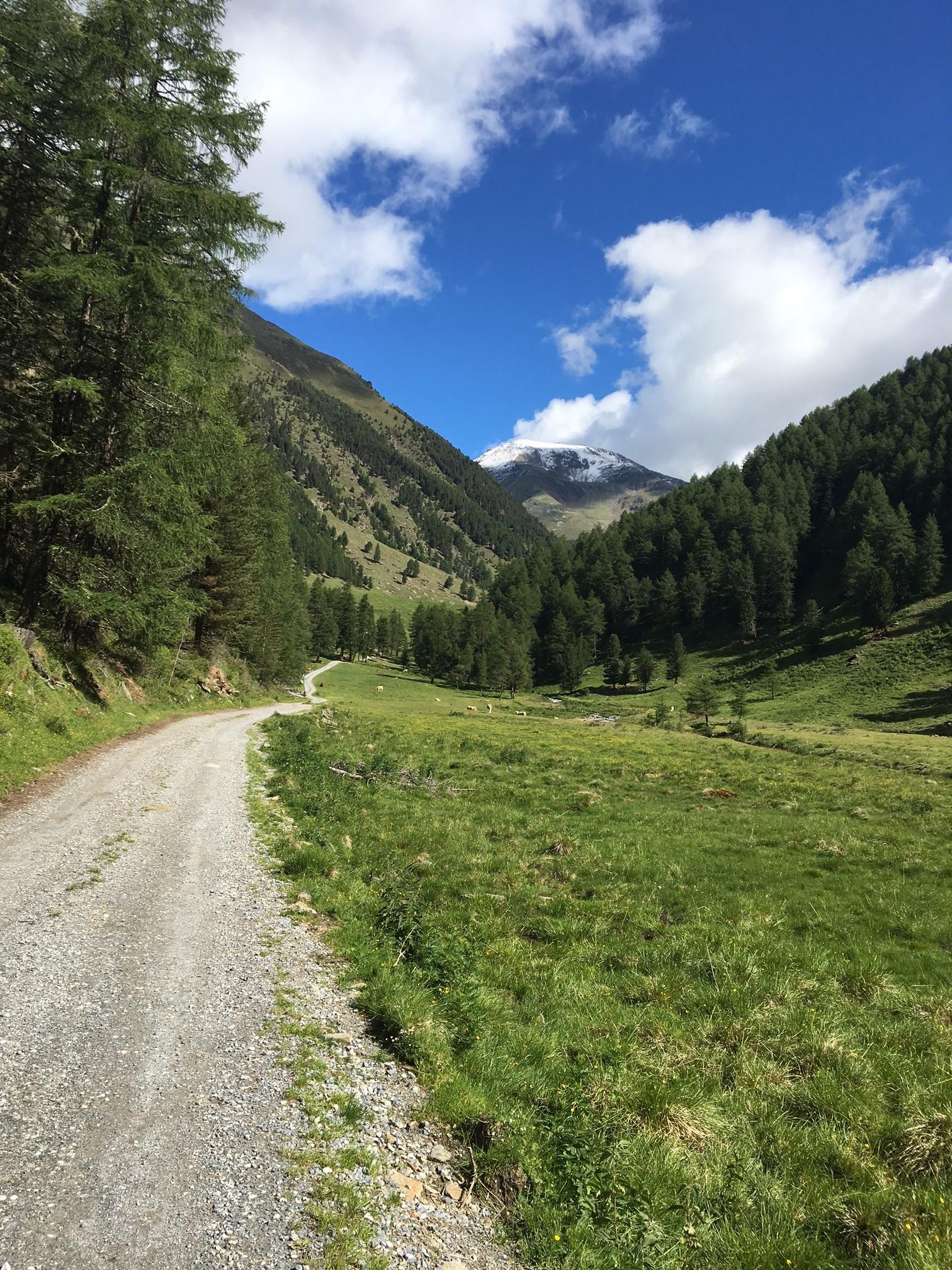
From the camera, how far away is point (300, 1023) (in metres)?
6.59

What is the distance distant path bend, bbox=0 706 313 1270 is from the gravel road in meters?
0.02

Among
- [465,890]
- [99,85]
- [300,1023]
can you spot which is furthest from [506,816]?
[99,85]

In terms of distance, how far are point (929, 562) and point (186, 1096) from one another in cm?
13902

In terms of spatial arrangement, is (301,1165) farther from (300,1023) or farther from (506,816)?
(506,816)

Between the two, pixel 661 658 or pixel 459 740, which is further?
pixel 661 658

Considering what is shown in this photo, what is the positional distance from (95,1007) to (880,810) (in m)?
27.1

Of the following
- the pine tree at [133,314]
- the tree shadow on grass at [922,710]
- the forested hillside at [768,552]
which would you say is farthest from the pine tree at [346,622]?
the pine tree at [133,314]

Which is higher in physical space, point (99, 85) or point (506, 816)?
point (99, 85)

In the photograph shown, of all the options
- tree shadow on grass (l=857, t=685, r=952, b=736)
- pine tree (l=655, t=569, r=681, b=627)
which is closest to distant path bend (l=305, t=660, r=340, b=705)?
tree shadow on grass (l=857, t=685, r=952, b=736)

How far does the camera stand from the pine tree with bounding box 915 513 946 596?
10831 cm

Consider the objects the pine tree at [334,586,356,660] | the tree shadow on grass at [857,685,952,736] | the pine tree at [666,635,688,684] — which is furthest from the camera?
the pine tree at [334,586,356,660]

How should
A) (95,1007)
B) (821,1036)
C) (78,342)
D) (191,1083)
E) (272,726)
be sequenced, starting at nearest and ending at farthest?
(191,1083), (95,1007), (821,1036), (78,342), (272,726)

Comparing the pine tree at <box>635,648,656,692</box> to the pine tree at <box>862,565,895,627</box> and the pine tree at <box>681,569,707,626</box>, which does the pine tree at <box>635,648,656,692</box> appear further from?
the pine tree at <box>862,565,895,627</box>

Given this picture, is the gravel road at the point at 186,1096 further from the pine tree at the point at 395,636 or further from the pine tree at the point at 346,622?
the pine tree at the point at 395,636
